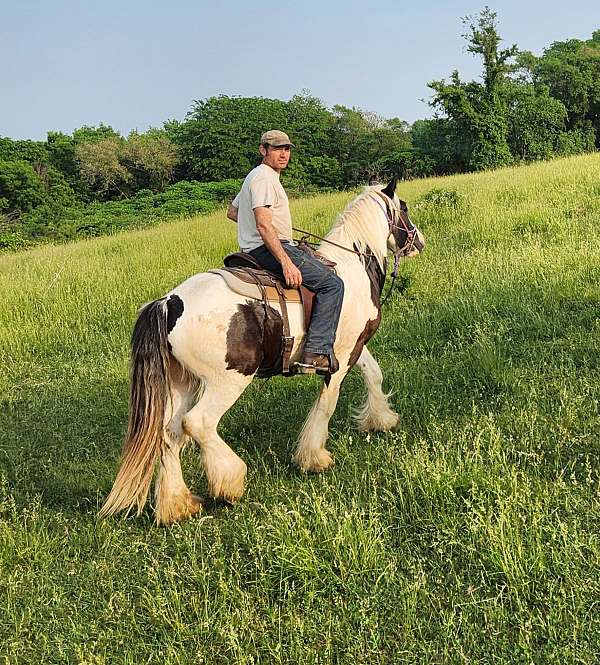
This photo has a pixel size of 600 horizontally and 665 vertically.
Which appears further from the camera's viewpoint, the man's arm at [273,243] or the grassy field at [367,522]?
the man's arm at [273,243]

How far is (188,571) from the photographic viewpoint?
141 inches

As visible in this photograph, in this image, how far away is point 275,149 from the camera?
14.9 feet

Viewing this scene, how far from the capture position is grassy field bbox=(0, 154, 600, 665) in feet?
9.62

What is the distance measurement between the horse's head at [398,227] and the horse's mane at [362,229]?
16 cm

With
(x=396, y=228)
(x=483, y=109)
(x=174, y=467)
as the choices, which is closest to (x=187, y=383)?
(x=174, y=467)

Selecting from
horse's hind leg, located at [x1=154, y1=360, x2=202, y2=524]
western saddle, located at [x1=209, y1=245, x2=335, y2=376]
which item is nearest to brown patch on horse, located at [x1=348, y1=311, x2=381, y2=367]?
western saddle, located at [x1=209, y1=245, x2=335, y2=376]

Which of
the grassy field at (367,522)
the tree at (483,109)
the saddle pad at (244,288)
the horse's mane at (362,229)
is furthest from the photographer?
the tree at (483,109)

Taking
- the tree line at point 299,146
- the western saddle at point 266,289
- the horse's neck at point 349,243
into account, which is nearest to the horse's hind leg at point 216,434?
the western saddle at point 266,289

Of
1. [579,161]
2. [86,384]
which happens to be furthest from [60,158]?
[86,384]

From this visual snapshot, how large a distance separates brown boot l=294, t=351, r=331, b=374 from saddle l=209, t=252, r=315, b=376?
0.38 ft

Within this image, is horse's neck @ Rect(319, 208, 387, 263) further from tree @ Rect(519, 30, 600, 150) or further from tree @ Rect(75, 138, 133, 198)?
tree @ Rect(75, 138, 133, 198)

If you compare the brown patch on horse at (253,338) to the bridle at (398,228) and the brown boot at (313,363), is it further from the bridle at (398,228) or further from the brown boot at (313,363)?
the bridle at (398,228)

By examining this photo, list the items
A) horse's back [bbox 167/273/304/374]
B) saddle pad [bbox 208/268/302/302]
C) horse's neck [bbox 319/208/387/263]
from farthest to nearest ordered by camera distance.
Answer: horse's neck [bbox 319/208/387/263] → saddle pad [bbox 208/268/302/302] → horse's back [bbox 167/273/304/374]

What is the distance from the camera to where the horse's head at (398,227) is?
18.0 feet
